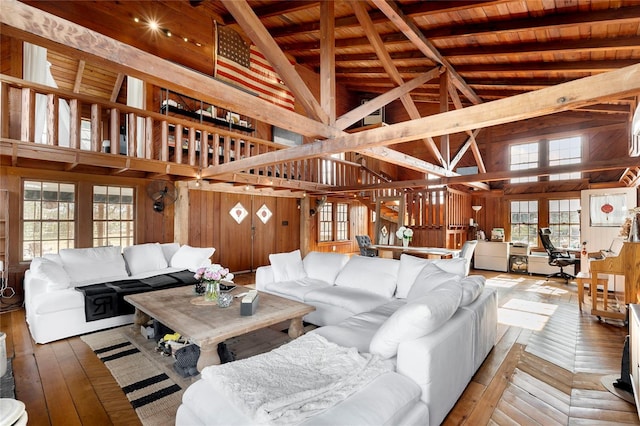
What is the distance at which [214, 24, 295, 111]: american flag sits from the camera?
281 inches

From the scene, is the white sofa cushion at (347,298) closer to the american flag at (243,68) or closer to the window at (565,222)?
the american flag at (243,68)

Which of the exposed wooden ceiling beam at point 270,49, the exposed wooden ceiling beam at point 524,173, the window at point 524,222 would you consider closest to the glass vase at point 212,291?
the exposed wooden ceiling beam at point 270,49

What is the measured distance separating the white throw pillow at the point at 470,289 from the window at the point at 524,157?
7048mm

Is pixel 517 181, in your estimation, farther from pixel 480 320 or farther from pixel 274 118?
pixel 274 118

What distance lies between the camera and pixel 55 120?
429cm

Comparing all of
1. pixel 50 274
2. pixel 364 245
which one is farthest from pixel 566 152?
pixel 50 274

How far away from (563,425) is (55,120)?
21.4 ft

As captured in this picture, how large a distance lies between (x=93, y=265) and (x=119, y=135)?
210 cm

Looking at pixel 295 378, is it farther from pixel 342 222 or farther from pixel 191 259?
pixel 342 222

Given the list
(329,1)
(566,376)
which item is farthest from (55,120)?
(566,376)

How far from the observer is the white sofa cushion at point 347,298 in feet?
11.0

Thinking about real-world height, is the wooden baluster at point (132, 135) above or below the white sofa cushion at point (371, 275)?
above

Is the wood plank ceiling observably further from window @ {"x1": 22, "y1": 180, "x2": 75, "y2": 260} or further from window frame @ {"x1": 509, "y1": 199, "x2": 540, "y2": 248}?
window @ {"x1": 22, "y1": 180, "x2": 75, "y2": 260}

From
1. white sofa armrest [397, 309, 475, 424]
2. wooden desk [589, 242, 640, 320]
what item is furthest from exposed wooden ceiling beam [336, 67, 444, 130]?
wooden desk [589, 242, 640, 320]
